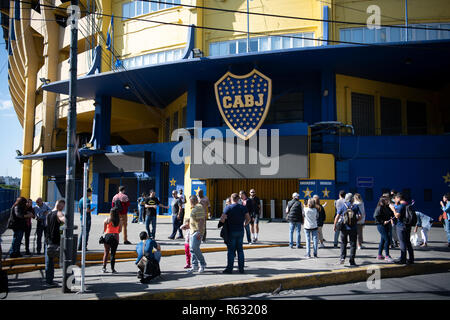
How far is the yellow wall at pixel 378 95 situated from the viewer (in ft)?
71.6

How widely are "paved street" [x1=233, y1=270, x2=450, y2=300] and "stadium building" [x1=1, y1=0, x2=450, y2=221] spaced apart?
1119 cm

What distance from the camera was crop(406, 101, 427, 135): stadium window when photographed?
2420cm

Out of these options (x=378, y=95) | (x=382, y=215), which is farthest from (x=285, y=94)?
(x=382, y=215)

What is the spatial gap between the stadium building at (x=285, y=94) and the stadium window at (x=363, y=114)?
0.21 feet

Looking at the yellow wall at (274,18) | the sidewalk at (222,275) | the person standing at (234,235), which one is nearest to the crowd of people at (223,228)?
the person standing at (234,235)

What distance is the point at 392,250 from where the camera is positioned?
11055 mm

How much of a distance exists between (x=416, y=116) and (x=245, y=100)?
482 inches

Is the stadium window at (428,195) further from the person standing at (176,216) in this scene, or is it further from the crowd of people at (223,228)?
the person standing at (176,216)

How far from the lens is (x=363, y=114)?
22594 millimetres

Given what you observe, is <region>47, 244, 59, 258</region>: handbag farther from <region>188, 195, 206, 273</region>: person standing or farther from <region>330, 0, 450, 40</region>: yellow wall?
<region>330, 0, 450, 40</region>: yellow wall

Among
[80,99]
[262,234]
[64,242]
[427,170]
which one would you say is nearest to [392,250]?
[262,234]

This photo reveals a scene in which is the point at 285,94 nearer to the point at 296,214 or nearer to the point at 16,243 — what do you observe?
the point at 296,214

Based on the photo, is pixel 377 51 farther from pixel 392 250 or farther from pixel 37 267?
pixel 37 267
